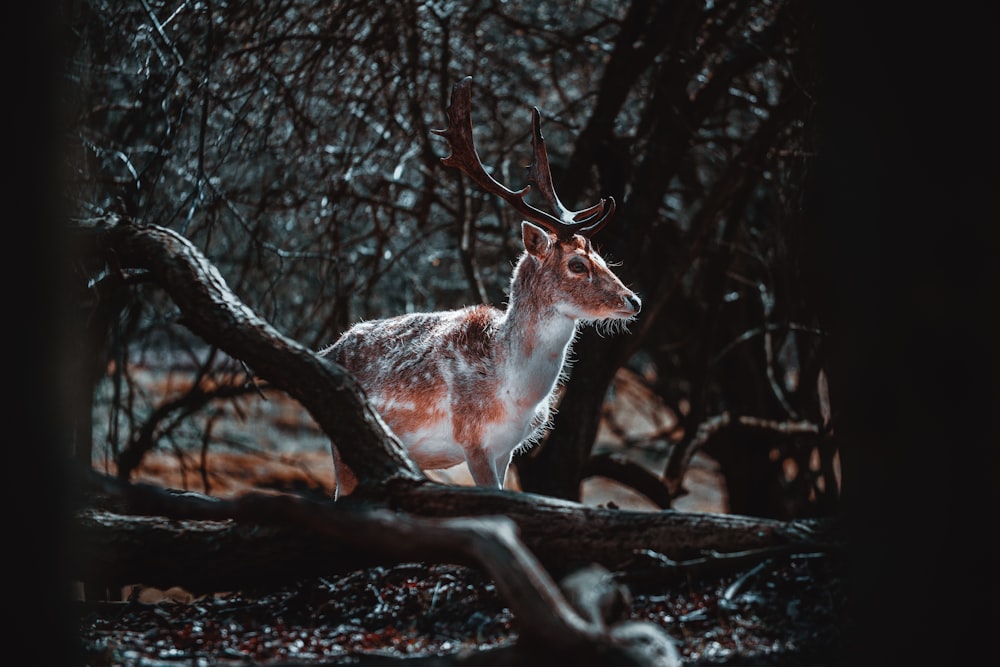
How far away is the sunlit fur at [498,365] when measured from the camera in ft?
18.7

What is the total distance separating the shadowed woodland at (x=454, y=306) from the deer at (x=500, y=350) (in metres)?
1.00

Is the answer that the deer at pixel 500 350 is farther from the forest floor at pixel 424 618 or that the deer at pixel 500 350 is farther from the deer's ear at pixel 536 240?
the forest floor at pixel 424 618

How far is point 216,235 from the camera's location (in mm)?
10375

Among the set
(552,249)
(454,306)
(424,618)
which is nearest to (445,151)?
(454,306)

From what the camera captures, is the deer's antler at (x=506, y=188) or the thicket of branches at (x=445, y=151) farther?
the thicket of branches at (x=445, y=151)

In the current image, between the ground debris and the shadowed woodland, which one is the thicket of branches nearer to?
the shadowed woodland

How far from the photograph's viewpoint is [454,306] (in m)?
12.9

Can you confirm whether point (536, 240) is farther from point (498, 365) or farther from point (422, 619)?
point (422, 619)

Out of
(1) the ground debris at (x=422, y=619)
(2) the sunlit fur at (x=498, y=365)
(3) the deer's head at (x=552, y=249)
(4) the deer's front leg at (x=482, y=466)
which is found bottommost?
(1) the ground debris at (x=422, y=619)

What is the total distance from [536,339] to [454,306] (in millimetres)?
7164

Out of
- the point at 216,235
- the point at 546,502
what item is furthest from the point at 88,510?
the point at 216,235

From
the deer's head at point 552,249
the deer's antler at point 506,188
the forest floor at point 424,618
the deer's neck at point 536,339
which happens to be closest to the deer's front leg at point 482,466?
the deer's neck at point 536,339

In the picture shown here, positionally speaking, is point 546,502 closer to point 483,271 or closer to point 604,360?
point 604,360

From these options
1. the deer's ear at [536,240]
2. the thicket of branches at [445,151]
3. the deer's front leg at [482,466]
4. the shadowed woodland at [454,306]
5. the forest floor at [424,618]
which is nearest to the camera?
the shadowed woodland at [454,306]
